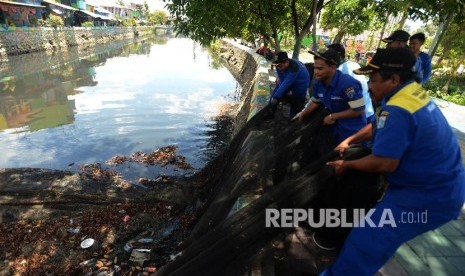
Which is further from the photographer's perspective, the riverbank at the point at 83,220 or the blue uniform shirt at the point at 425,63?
the blue uniform shirt at the point at 425,63

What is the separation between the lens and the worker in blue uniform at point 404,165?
1.93 metres

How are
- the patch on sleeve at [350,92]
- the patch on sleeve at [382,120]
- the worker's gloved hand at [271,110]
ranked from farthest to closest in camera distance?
the worker's gloved hand at [271,110] → the patch on sleeve at [350,92] → the patch on sleeve at [382,120]

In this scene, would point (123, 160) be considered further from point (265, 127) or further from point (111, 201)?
point (265, 127)

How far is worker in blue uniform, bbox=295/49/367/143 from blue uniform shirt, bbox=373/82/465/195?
1.40 metres

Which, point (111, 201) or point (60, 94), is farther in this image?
point (60, 94)

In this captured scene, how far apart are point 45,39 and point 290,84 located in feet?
119

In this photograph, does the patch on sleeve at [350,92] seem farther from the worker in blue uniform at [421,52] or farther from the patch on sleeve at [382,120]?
the worker in blue uniform at [421,52]

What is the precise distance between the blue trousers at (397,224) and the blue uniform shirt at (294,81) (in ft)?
11.6

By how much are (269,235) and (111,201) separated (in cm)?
418

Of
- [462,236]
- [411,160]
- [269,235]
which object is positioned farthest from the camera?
[462,236]

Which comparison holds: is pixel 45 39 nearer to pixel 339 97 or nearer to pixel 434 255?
pixel 339 97

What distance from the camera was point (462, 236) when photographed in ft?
12.0

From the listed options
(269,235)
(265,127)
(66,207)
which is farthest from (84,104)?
(269,235)

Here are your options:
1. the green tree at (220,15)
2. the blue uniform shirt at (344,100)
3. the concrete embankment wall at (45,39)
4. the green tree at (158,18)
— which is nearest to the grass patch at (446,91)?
the green tree at (220,15)
